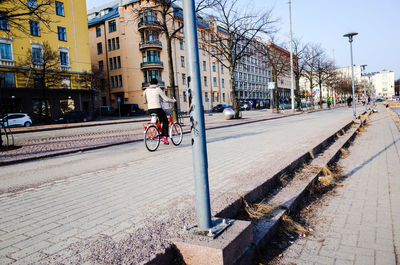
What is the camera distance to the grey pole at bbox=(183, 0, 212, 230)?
209cm

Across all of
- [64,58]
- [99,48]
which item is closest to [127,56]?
[99,48]

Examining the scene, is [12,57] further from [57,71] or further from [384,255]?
[384,255]

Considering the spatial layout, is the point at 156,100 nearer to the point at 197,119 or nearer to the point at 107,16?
the point at 197,119

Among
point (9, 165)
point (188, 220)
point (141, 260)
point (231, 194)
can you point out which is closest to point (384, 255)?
point (231, 194)

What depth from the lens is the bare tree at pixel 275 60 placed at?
3454cm

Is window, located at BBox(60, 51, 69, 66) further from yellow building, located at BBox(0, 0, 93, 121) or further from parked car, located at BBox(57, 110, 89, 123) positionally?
parked car, located at BBox(57, 110, 89, 123)

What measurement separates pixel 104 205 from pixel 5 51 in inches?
1374

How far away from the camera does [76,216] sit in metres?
3.12

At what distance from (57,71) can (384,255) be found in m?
35.4

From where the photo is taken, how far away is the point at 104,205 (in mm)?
3457

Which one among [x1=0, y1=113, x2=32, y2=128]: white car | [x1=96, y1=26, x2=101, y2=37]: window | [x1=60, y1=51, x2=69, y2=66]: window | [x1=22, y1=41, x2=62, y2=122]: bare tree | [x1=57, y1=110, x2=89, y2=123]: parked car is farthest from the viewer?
[x1=96, y1=26, x2=101, y2=37]: window

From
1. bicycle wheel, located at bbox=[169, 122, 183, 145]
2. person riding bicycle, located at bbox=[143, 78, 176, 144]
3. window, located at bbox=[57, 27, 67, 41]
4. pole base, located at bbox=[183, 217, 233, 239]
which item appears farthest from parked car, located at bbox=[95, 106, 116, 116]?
pole base, located at bbox=[183, 217, 233, 239]

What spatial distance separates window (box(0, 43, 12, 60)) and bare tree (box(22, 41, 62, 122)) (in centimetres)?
156

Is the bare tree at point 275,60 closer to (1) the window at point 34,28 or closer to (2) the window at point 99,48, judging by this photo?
(1) the window at point 34,28
